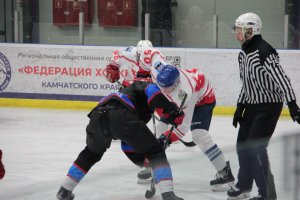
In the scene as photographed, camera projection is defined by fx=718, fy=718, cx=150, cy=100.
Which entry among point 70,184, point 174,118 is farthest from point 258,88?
point 70,184

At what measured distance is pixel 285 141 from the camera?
152 centimetres

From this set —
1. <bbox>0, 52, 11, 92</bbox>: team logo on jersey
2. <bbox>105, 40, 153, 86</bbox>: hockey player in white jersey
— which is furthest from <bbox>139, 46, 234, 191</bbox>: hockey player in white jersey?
<bbox>0, 52, 11, 92</bbox>: team logo on jersey

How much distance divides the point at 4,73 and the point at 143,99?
203 inches

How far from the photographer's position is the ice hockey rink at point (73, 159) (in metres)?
1.70

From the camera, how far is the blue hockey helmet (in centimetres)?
355

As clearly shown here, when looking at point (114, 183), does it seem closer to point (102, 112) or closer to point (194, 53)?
point (102, 112)

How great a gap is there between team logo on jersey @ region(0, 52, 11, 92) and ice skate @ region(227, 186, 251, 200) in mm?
5093

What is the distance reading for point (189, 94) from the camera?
12.7ft

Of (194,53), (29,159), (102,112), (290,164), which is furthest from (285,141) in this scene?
(194,53)

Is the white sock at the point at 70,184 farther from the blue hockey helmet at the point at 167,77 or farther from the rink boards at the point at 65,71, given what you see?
the rink boards at the point at 65,71

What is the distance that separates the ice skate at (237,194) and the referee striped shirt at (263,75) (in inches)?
17.7

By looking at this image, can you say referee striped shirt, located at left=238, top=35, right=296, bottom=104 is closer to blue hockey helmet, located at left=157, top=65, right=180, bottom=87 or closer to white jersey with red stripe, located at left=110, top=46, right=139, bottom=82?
blue hockey helmet, located at left=157, top=65, right=180, bottom=87

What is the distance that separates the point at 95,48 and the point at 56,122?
1490 millimetres

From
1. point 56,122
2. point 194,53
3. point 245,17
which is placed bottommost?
point 56,122
